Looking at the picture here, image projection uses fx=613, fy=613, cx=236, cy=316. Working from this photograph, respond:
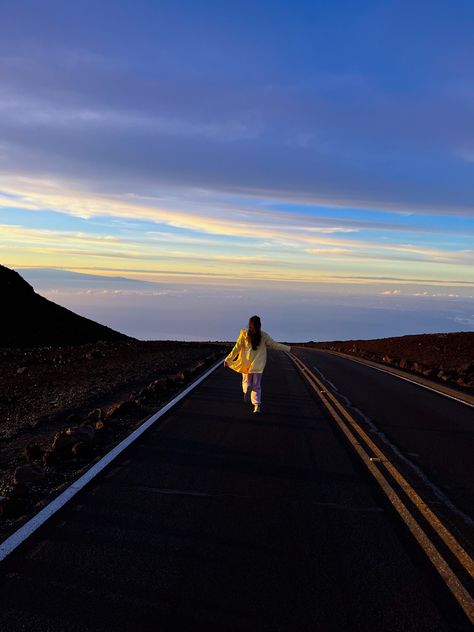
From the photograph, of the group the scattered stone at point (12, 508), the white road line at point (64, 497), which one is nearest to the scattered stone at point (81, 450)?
the white road line at point (64, 497)

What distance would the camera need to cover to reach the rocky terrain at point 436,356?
2440cm

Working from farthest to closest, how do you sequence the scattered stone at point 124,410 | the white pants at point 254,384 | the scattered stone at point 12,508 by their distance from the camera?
the white pants at point 254,384
the scattered stone at point 124,410
the scattered stone at point 12,508

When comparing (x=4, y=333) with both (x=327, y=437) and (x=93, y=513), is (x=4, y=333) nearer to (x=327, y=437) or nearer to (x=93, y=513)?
(x=327, y=437)

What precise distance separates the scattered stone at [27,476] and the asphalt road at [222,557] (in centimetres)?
70

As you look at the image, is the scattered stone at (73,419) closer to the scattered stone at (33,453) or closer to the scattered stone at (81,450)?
the scattered stone at (33,453)

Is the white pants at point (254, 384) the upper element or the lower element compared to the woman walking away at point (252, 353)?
lower

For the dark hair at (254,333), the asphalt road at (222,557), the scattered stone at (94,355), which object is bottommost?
the asphalt road at (222,557)

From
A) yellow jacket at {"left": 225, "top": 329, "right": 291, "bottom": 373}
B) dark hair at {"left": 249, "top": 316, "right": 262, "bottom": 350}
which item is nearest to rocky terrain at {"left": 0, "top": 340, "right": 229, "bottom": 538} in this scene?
yellow jacket at {"left": 225, "top": 329, "right": 291, "bottom": 373}

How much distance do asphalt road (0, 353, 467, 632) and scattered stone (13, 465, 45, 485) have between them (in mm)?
696

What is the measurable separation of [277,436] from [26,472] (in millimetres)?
4149

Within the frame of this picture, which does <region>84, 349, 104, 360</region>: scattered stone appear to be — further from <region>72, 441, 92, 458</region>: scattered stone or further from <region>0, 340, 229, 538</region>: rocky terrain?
<region>72, 441, 92, 458</region>: scattered stone

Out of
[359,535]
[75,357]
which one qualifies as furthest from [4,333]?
[359,535]

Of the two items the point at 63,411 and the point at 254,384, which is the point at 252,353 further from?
the point at 63,411

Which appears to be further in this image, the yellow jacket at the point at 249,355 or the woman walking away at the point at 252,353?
the yellow jacket at the point at 249,355
